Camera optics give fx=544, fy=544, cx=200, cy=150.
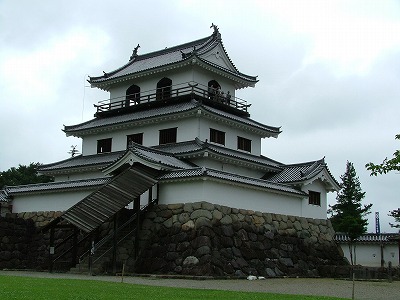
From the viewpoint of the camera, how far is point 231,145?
29531 mm

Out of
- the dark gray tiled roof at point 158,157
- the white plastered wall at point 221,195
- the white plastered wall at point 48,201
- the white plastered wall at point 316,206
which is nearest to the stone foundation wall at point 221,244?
the white plastered wall at point 221,195

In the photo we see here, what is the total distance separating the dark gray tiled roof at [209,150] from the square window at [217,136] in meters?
0.71

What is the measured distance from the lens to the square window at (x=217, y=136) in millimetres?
28547

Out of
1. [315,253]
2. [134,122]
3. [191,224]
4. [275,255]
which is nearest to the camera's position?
[191,224]

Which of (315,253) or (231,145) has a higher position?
(231,145)

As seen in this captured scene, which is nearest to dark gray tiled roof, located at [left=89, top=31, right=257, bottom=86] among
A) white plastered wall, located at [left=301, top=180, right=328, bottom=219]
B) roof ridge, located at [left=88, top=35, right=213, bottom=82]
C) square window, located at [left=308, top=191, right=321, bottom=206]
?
roof ridge, located at [left=88, top=35, right=213, bottom=82]

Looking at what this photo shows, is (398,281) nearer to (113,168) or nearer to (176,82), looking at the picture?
(113,168)

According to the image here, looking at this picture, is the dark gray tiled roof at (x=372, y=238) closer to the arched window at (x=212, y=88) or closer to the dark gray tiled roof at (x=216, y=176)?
the dark gray tiled roof at (x=216, y=176)

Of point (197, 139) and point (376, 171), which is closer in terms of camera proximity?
point (376, 171)

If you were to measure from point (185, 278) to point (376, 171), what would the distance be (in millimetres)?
10194

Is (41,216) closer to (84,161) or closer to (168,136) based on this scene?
(84,161)

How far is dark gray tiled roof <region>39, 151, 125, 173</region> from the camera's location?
29.4 m

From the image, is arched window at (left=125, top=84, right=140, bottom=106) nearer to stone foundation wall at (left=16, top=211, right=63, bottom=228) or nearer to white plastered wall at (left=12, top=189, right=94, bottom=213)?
white plastered wall at (left=12, top=189, right=94, bottom=213)

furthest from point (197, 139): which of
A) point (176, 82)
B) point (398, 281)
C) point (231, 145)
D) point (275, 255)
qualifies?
point (398, 281)
